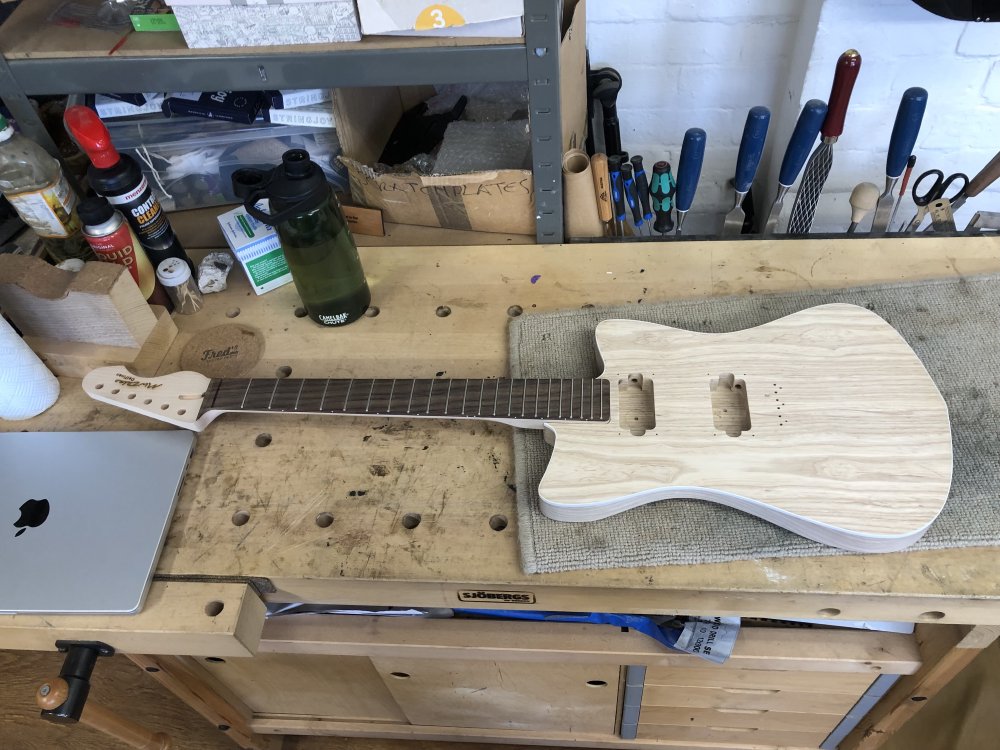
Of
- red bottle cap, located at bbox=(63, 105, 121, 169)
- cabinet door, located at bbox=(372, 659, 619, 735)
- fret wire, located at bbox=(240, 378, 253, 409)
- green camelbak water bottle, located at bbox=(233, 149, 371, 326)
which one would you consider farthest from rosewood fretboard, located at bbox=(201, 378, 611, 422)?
cabinet door, located at bbox=(372, 659, 619, 735)

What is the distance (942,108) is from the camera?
1057mm

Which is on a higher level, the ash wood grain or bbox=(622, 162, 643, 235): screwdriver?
bbox=(622, 162, 643, 235): screwdriver

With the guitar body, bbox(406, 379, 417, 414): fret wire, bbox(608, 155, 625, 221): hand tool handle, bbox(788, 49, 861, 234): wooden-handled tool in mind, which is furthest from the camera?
bbox(608, 155, 625, 221): hand tool handle

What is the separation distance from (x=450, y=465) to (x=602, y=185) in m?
0.41

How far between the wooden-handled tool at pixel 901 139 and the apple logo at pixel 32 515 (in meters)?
1.03

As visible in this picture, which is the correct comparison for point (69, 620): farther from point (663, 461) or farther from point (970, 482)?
point (970, 482)

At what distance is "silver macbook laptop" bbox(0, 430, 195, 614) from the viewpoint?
645 millimetres

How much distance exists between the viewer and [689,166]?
2.97 ft

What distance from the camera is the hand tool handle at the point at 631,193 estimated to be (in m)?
0.93

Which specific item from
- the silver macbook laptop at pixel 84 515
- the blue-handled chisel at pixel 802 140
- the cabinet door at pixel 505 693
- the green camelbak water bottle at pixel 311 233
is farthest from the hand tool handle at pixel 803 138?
the silver macbook laptop at pixel 84 515

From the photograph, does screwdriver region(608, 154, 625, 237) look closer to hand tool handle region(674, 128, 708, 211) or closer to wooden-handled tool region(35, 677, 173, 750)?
hand tool handle region(674, 128, 708, 211)

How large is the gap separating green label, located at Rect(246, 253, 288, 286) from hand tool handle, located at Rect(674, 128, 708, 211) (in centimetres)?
52

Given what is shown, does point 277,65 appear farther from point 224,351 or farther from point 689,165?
point 689,165

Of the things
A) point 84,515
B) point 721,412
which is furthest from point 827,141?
point 84,515
